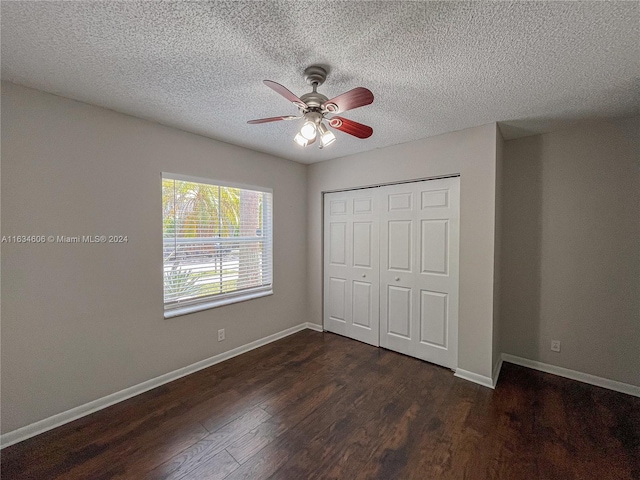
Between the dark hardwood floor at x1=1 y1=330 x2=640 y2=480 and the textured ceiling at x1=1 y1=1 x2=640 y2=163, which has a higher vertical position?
the textured ceiling at x1=1 y1=1 x2=640 y2=163

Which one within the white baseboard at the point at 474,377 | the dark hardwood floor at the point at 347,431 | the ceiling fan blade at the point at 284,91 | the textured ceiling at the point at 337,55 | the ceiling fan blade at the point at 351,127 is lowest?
the dark hardwood floor at the point at 347,431

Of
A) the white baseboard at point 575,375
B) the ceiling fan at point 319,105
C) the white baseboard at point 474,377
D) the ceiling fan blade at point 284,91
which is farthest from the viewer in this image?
the white baseboard at point 474,377

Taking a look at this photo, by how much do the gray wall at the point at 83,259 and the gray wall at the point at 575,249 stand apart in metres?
3.41

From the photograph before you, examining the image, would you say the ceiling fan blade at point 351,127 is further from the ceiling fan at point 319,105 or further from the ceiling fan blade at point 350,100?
the ceiling fan blade at point 350,100

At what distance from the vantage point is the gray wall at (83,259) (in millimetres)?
1860

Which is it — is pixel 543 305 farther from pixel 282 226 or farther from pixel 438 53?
pixel 282 226

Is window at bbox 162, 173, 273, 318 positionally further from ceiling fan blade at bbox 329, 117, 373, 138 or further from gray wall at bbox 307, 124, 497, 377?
gray wall at bbox 307, 124, 497, 377

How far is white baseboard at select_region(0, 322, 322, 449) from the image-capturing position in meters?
1.85

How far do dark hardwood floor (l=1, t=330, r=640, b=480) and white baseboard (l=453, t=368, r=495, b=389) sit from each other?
0.31ft

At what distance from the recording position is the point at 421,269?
10.1 ft

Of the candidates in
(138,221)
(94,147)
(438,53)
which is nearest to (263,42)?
(438,53)

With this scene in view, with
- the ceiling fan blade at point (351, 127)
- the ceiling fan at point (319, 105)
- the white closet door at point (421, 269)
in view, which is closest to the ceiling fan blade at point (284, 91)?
the ceiling fan at point (319, 105)

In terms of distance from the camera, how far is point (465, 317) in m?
2.70

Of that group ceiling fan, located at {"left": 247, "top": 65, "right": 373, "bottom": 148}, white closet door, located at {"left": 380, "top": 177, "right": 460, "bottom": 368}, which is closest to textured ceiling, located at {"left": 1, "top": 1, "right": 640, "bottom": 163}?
ceiling fan, located at {"left": 247, "top": 65, "right": 373, "bottom": 148}
